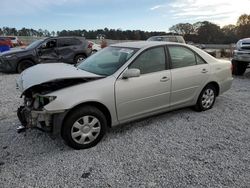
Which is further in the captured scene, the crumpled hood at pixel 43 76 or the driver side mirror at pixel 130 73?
the driver side mirror at pixel 130 73

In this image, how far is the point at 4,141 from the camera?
4.27 metres

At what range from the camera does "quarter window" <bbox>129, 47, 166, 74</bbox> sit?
448 cm

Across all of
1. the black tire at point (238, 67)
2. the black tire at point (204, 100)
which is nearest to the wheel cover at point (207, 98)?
the black tire at point (204, 100)

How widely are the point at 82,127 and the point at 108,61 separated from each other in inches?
53.0

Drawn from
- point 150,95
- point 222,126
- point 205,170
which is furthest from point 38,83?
point 222,126

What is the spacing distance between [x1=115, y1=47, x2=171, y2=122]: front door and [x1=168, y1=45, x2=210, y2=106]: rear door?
184mm

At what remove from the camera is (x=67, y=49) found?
39.1 ft

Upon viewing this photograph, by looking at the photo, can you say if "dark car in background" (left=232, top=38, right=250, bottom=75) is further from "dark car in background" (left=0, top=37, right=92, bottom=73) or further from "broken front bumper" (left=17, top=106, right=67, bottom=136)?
"broken front bumper" (left=17, top=106, right=67, bottom=136)

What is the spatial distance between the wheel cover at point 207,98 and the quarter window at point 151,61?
130 centimetres

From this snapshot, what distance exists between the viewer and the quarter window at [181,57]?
4.96 metres

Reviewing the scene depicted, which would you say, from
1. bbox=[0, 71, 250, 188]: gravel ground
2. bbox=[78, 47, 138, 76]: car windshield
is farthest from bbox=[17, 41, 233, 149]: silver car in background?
bbox=[0, 71, 250, 188]: gravel ground

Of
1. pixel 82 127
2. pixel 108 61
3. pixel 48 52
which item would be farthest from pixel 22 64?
pixel 82 127

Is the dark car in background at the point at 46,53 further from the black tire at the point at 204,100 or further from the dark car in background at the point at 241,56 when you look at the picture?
the black tire at the point at 204,100

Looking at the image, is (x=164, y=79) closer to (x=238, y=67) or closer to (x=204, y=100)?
(x=204, y=100)
